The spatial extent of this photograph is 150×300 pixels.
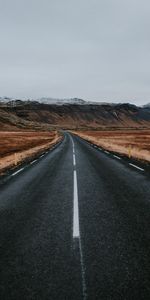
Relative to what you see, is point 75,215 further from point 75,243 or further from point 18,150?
point 18,150

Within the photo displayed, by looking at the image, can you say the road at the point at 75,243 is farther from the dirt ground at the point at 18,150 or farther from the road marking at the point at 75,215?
the dirt ground at the point at 18,150

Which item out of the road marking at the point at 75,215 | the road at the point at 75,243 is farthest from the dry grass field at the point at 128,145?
the road at the point at 75,243

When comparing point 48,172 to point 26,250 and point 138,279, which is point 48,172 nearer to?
point 26,250

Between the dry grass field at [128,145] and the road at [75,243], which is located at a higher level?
the road at [75,243]

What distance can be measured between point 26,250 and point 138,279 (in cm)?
220

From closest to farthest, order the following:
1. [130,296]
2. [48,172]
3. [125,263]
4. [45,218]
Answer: [130,296] → [125,263] → [45,218] → [48,172]

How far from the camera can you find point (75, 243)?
658 cm

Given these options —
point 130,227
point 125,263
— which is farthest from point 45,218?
point 125,263

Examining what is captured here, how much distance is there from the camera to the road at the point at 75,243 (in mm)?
4727

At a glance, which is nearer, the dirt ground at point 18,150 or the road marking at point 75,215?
the road marking at point 75,215

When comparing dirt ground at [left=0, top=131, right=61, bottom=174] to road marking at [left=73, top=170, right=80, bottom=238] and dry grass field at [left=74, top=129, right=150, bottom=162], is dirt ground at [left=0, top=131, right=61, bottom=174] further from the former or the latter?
dry grass field at [left=74, top=129, right=150, bottom=162]

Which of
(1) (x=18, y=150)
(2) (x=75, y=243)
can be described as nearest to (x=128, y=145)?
(1) (x=18, y=150)

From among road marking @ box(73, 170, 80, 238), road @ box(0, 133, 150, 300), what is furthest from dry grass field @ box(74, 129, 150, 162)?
road @ box(0, 133, 150, 300)

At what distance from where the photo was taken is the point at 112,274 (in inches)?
202
